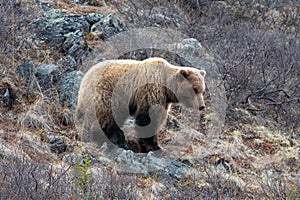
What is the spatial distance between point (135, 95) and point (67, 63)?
206 centimetres

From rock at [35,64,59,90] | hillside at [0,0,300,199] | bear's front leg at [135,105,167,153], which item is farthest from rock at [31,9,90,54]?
bear's front leg at [135,105,167,153]

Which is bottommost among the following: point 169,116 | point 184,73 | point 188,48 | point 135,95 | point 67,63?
point 169,116

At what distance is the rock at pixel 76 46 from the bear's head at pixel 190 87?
94.9 inches

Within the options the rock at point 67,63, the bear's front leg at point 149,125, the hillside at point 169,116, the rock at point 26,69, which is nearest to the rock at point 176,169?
the hillside at point 169,116

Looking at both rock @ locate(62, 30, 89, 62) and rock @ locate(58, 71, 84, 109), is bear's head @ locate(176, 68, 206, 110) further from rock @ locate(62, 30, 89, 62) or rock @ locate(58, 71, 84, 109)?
rock @ locate(62, 30, 89, 62)

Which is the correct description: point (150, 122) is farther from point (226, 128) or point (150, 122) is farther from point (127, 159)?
point (226, 128)

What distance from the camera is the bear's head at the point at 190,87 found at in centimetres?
739

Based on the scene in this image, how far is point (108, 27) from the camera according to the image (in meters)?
10.2

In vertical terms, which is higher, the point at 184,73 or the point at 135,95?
the point at 184,73

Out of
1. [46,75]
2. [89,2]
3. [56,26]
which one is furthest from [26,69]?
[89,2]

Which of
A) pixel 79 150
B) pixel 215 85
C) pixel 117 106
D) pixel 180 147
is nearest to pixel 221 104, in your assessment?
pixel 215 85

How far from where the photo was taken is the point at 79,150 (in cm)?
672

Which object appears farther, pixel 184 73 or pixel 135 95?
pixel 184 73

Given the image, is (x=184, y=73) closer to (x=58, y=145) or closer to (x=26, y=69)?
(x=58, y=145)
